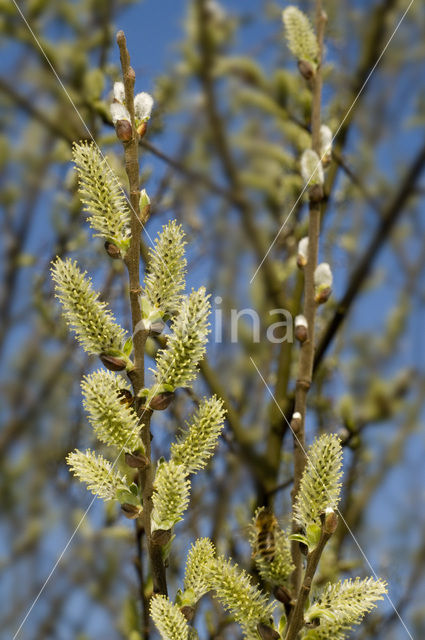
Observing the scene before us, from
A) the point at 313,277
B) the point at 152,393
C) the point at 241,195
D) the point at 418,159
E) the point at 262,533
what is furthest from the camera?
the point at 241,195

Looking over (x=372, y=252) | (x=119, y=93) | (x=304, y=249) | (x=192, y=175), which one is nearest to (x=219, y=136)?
(x=192, y=175)

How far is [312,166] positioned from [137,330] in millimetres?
388

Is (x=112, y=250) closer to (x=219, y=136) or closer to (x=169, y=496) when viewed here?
(x=169, y=496)

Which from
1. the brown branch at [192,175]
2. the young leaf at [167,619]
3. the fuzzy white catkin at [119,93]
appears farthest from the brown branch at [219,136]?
the young leaf at [167,619]

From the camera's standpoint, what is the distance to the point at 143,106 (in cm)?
54

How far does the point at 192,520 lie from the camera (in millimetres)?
954

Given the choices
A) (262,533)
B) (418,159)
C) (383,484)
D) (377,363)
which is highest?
(418,159)

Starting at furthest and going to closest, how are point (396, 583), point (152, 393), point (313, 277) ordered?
point (396, 583) → point (313, 277) → point (152, 393)

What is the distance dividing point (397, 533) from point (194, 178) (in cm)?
62

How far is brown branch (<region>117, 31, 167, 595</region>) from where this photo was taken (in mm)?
467

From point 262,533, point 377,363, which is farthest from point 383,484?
point 262,533

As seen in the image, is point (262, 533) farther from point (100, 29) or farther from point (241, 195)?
point (100, 29)

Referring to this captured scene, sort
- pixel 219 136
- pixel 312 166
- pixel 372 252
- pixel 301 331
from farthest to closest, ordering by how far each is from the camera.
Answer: pixel 219 136
pixel 372 252
pixel 312 166
pixel 301 331

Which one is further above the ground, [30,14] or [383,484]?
[30,14]
